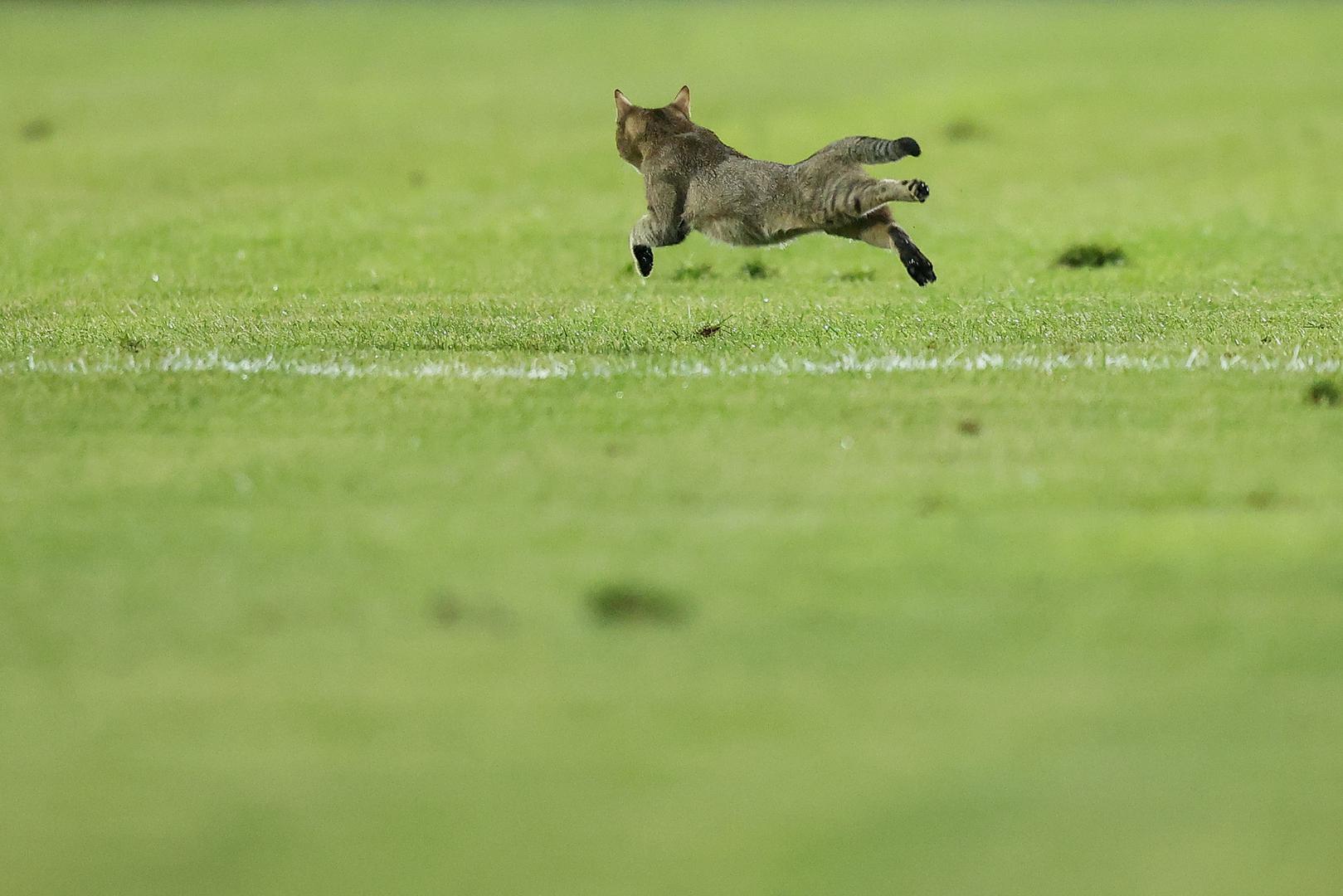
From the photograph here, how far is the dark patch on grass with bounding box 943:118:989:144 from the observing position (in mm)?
24391

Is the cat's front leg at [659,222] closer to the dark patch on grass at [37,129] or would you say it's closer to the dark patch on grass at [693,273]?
the dark patch on grass at [693,273]

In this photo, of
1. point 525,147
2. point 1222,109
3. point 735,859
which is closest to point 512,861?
point 735,859

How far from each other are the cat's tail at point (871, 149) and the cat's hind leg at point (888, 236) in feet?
1.28

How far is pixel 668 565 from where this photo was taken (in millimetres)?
7152

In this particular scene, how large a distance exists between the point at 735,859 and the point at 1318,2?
36.3 m

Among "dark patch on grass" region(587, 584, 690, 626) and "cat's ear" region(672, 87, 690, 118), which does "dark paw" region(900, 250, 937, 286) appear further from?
"dark patch on grass" region(587, 584, 690, 626)

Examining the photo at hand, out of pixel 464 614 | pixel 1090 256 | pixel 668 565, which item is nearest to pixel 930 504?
pixel 668 565

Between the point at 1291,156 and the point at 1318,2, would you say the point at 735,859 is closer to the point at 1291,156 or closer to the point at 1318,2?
the point at 1291,156

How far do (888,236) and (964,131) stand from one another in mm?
13698

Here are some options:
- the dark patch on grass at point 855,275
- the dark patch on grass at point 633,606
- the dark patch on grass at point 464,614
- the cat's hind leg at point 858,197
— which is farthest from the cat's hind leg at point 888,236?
the dark patch on grass at point 464,614

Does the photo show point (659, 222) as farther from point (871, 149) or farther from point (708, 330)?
point (871, 149)

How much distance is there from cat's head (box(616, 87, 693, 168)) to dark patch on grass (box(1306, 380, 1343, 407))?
463 centimetres

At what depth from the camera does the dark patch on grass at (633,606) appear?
665 cm

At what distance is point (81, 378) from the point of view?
1059 cm
